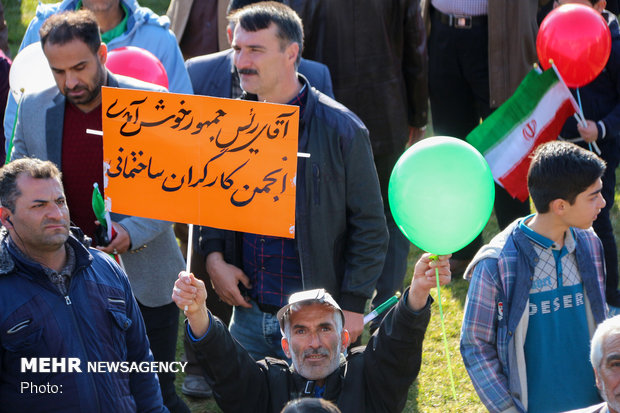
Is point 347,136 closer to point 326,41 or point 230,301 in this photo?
point 230,301

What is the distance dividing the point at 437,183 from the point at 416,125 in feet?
10.3

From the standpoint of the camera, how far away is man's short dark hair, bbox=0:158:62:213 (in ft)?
12.9

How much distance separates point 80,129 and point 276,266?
115cm

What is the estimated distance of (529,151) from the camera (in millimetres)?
6082

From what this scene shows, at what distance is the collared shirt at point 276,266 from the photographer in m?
4.62

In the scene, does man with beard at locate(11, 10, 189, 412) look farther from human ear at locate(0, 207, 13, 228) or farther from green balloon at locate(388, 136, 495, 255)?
green balloon at locate(388, 136, 495, 255)

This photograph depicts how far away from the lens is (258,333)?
470cm

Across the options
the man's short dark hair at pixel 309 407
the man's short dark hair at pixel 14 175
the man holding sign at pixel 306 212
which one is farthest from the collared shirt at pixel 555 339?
the man's short dark hair at pixel 14 175

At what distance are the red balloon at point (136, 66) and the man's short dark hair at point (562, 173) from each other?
81.8 inches

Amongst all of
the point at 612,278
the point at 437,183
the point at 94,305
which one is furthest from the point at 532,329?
the point at 612,278

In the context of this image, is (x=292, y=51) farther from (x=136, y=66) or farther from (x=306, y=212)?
(x=136, y=66)

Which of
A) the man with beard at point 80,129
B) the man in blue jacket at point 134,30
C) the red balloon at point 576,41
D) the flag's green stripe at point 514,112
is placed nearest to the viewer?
the man with beard at point 80,129

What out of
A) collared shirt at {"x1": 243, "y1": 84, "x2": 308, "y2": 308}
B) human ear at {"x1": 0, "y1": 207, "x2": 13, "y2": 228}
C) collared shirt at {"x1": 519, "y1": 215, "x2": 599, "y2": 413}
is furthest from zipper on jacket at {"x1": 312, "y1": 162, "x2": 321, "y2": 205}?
human ear at {"x1": 0, "y1": 207, "x2": 13, "y2": 228}

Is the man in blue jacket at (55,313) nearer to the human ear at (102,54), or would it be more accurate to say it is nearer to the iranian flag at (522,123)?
the human ear at (102,54)
